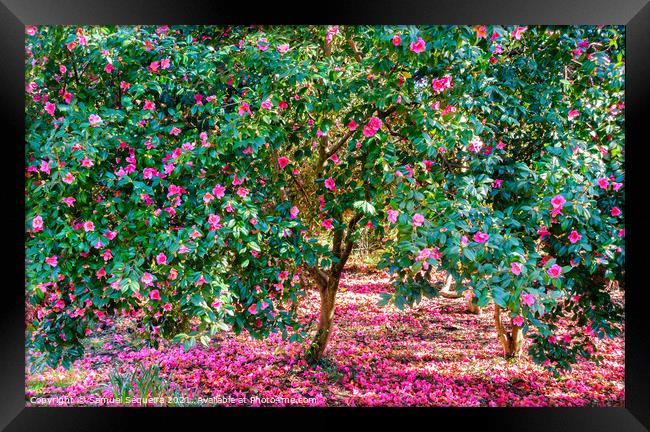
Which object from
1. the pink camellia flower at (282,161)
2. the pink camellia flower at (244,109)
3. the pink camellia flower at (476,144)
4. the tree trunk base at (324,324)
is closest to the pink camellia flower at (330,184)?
the pink camellia flower at (282,161)

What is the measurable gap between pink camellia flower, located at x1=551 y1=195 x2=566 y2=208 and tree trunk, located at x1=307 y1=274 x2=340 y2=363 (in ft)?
3.97

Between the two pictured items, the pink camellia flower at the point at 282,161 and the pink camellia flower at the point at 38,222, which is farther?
the pink camellia flower at the point at 282,161

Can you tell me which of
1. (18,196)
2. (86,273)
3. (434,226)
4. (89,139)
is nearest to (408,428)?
(434,226)

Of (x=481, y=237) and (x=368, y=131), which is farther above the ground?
(x=368, y=131)

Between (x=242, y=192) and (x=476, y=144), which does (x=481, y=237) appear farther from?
(x=242, y=192)

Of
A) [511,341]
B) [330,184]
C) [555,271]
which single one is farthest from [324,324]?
[555,271]

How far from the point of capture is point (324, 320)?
2.59 m

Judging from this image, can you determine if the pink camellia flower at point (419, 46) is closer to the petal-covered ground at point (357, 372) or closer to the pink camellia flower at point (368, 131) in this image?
the pink camellia flower at point (368, 131)

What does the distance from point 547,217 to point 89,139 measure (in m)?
1.69

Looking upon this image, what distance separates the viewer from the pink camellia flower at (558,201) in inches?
64.9

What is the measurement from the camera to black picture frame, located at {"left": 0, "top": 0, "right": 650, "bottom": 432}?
179cm

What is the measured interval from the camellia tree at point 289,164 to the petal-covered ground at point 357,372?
0.49m

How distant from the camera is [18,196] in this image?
6.28ft
